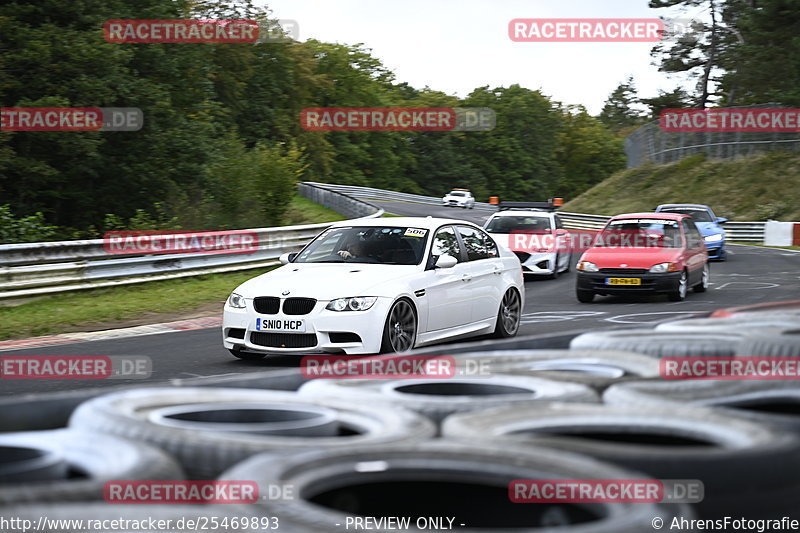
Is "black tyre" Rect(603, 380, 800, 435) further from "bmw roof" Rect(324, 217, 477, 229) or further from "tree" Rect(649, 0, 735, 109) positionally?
"tree" Rect(649, 0, 735, 109)

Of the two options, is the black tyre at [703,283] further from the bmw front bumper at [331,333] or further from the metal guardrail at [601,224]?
the metal guardrail at [601,224]

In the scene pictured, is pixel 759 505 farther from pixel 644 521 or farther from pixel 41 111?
pixel 41 111

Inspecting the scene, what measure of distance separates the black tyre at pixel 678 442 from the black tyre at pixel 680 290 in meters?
14.6

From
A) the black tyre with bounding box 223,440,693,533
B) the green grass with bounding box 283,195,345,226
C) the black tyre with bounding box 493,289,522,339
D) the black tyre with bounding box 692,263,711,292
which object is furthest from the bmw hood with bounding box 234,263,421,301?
the green grass with bounding box 283,195,345,226

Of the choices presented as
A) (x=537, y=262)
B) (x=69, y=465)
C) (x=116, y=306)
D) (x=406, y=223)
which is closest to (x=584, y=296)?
(x=537, y=262)

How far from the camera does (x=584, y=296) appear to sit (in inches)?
691

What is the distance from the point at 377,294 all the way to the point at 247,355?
5.83 feet

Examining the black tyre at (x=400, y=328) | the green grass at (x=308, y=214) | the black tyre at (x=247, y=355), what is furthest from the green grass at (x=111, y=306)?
the green grass at (x=308, y=214)

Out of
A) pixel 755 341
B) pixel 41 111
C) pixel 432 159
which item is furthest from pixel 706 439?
pixel 432 159

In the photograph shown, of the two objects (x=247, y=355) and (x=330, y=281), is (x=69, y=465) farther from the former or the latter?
(x=247, y=355)

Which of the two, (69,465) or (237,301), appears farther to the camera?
(237,301)

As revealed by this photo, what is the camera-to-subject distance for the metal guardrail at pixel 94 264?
15656 mm

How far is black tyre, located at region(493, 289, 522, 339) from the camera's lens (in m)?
11.9

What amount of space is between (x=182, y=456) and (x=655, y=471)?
4.21 ft
